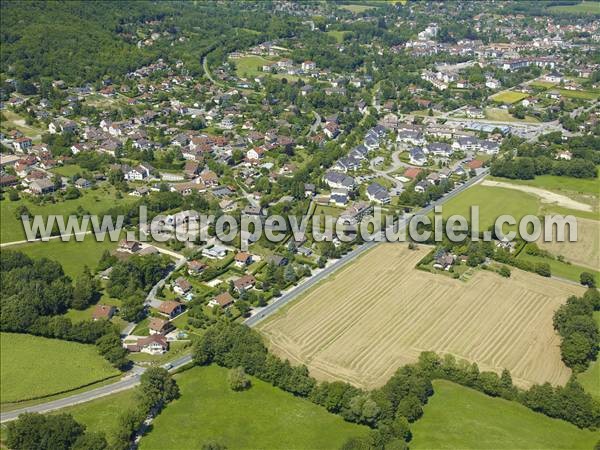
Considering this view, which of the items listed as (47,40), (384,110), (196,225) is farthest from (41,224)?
(47,40)

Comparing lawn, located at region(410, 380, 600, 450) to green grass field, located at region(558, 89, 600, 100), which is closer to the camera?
lawn, located at region(410, 380, 600, 450)

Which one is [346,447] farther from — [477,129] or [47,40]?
[47,40]

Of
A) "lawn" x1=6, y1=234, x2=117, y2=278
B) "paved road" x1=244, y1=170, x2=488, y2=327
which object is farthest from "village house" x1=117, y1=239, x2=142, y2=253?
"paved road" x1=244, y1=170, x2=488, y2=327

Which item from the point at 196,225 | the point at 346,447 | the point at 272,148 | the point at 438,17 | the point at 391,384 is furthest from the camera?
the point at 438,17

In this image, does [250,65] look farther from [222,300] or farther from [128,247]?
[222,300]

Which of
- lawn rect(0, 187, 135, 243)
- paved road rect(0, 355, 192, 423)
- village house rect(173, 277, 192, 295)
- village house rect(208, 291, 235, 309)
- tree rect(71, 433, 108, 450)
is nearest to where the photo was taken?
tree rect(71, 433, 108, 450)

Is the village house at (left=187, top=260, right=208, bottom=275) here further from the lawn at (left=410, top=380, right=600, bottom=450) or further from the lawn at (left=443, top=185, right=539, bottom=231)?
the lawn at (left=443, top=185, right=539, bottom=231)
